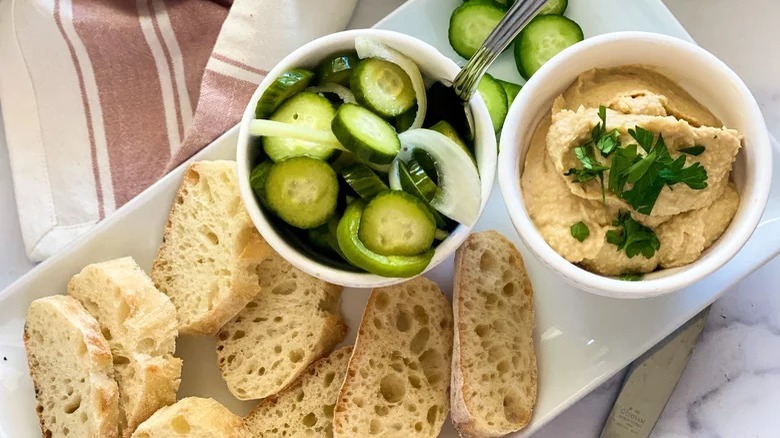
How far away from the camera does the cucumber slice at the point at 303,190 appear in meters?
1.89

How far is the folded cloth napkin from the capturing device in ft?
8.79

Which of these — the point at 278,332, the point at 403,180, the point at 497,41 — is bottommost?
the point at 278,332

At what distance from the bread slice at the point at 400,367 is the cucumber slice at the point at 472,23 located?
644 millimetres

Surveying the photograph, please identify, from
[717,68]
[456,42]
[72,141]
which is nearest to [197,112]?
[72,141]

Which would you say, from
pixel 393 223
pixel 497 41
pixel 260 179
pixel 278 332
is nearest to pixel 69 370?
pixel 278 332

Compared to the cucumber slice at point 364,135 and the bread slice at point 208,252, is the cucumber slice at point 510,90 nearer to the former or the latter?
the cucumber slice at point 364,135

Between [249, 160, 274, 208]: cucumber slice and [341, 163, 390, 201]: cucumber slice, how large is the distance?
19cm

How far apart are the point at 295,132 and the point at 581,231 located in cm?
66

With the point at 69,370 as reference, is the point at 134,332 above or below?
above

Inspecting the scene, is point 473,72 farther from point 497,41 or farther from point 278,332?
point 278,332

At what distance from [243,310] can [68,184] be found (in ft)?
2.48

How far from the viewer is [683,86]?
2.07m

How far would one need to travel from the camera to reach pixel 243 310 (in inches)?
94.0

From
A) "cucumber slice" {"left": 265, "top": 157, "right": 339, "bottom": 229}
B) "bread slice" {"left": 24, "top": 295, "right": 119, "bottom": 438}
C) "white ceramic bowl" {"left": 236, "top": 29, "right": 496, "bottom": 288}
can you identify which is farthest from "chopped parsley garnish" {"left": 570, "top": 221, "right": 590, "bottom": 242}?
"bread slice" {"left": 24, "top": 295, "right": 119, "bottom": 438}
